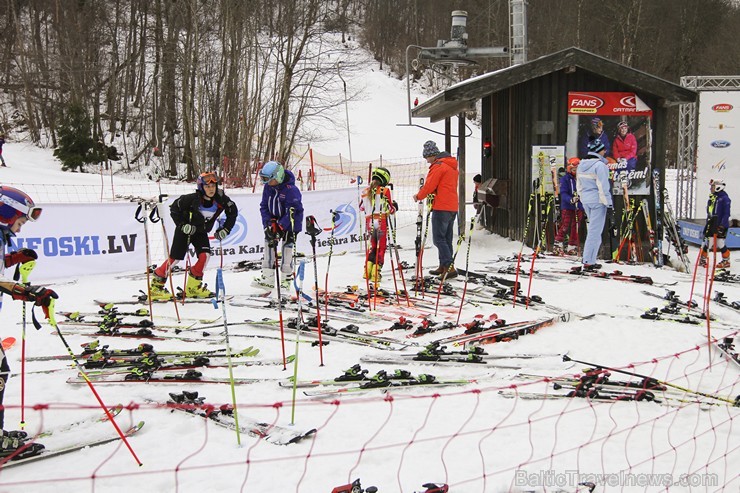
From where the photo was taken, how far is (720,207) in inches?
481

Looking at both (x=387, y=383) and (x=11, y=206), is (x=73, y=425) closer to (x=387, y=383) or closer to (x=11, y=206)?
(x=11, y=206)

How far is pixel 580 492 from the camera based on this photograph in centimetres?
339

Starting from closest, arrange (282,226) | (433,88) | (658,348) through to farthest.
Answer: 1. (658,348)
2. (282,226)
3. (433,88)

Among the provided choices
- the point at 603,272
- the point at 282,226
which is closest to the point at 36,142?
the point at 282,226

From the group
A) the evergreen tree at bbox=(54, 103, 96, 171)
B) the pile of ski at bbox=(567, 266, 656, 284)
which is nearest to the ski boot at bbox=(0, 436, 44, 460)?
the pile of ski at bbox=(567, 266, 656, 284)

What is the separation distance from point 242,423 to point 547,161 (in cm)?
956

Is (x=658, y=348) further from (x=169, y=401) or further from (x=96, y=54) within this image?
(x=96, y=54)

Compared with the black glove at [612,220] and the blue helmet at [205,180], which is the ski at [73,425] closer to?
the blue helmet at [205,180]

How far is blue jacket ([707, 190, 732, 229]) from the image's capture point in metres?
12.1

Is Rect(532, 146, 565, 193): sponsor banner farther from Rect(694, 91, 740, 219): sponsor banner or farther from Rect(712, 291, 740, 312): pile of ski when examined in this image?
Rect(694, 91, 740, 219): sponsor banner

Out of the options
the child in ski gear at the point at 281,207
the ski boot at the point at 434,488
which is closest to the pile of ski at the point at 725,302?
the child in ski gear at the point at 281,207

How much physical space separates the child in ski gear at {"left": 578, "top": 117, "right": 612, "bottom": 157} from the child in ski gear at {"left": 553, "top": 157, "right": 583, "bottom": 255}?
0.32 metres

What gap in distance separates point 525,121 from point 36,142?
24616 millimetres

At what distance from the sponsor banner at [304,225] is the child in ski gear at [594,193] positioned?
4.16m
